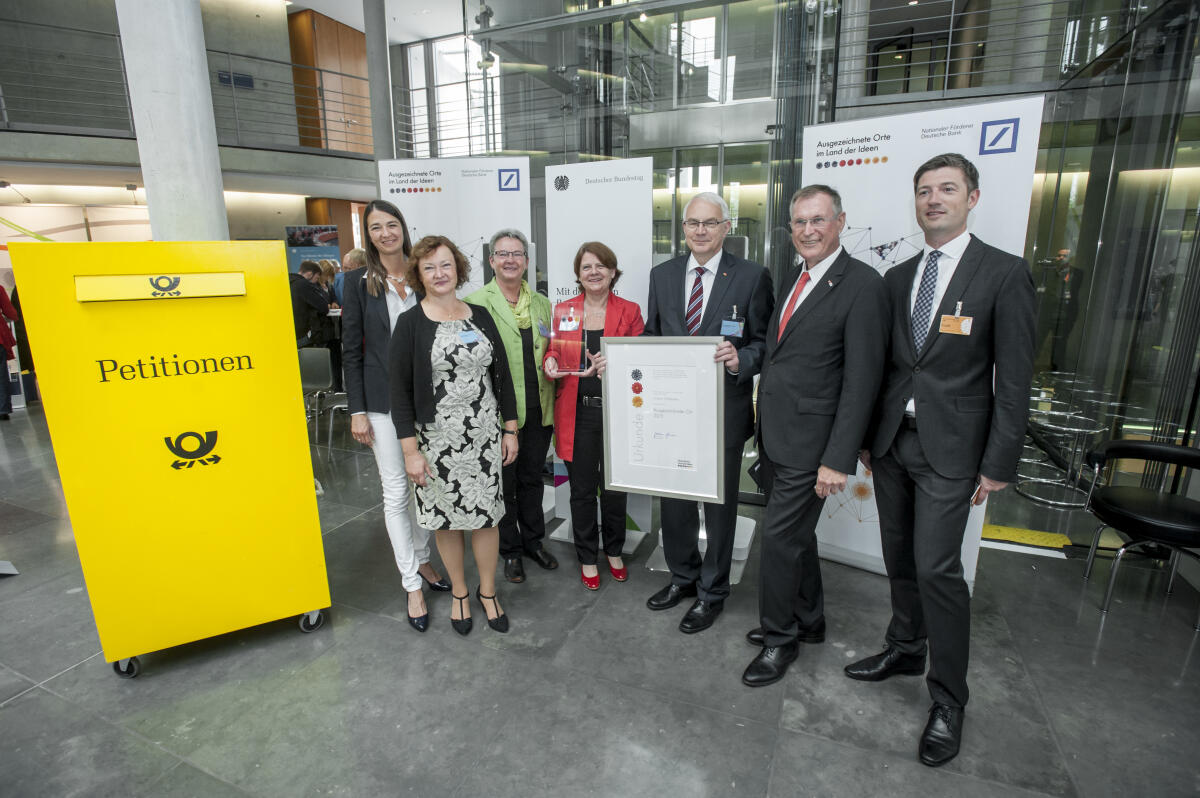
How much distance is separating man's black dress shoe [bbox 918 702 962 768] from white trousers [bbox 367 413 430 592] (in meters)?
2.19

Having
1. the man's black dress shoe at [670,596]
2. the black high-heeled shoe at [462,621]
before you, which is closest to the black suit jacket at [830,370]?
the man's black dress shoe at [670,596]

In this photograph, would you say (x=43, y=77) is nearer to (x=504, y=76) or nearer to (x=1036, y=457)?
(x=504, y=76)

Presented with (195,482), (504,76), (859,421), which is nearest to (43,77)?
(504,76)

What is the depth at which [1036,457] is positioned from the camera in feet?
16.8

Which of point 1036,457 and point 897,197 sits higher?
point 897,197

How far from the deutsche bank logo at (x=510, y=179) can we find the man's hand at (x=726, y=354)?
2.15m

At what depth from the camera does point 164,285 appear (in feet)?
7.32

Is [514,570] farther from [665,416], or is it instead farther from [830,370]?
[830,370]

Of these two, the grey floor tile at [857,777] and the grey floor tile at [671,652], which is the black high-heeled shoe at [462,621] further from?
the grey floor tile at [857,777]

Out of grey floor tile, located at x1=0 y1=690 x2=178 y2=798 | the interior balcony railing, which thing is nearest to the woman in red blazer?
grey floor tile, located at x1=0 y1=690 x2=178 y2=798

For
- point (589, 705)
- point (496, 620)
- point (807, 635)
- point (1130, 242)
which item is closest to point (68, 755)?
point (496, 620)

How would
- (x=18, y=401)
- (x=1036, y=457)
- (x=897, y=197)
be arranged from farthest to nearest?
(x=18, y=401) → (x=1036, y=457) → (x=897, y=197)

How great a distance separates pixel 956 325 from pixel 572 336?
5.35ft

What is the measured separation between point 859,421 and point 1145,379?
3141 mm
